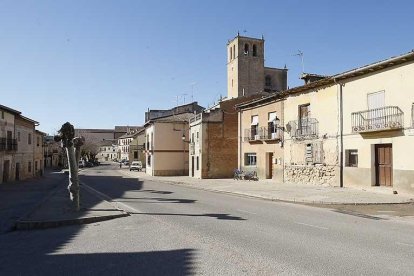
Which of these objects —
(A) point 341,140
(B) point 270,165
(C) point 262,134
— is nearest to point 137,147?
(C) point 262,134

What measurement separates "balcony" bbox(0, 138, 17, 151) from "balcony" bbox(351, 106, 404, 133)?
2567cm

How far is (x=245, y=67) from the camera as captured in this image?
5959 centimetres

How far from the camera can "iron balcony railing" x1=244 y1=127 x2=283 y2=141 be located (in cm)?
2963

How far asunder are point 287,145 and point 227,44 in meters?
38.0

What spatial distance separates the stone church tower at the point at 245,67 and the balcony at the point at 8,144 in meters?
31.7

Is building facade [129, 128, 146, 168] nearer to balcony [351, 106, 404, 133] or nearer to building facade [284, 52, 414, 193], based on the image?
building facade [284, 52, 414, 193]

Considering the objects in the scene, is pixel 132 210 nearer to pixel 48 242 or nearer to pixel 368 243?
pixel 48 242

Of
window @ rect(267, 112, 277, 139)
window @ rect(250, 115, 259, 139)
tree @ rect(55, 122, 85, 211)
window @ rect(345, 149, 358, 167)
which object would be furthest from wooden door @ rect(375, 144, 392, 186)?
tree @ rect(55, 122, 85, 211)

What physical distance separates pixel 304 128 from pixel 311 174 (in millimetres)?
3011

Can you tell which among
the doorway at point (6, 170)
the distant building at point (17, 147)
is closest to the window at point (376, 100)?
the distant building at point (17, 147)

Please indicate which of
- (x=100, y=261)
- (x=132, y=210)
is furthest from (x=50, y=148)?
(x=100, y=261)

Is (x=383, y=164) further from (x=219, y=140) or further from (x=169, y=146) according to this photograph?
(x=169, y=146)

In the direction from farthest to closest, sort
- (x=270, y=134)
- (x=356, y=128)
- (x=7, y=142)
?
(x=7, y=142)
(x=270, y=134)
(x=356, y=128)

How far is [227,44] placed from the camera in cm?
6331
